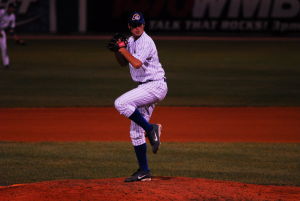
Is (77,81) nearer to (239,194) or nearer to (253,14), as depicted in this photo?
(239,194)

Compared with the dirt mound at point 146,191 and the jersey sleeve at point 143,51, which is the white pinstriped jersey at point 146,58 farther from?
the dirt mound at point 146,191

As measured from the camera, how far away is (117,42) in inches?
290

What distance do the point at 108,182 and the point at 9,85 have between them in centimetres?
1323

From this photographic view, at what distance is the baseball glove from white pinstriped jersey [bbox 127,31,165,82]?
0.23 m

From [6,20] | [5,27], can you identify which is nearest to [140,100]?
[5,27]

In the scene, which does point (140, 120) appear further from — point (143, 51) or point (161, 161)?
point (161, 161)

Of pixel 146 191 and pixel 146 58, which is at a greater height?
pixel 146 58

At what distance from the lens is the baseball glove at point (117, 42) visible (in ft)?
24.0

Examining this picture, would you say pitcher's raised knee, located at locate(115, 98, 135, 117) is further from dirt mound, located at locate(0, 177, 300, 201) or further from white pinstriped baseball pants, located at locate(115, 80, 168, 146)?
dirt mound, located at locate(0, 177, 300, 201)

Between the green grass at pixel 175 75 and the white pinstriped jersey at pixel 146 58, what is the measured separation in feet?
28.9

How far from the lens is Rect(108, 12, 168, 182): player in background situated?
753cm

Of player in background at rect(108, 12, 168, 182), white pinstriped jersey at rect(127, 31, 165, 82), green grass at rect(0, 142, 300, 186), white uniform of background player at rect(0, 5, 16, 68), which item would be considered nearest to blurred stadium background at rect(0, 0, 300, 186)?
green grass at rect(0, 142, 300, 186)

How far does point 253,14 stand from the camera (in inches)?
1667

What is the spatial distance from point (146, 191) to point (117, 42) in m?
1.63
